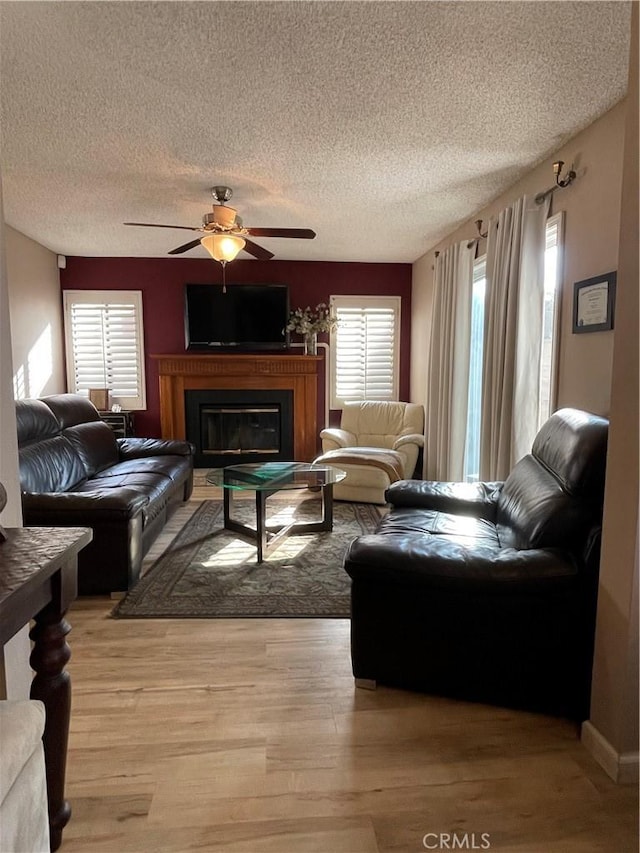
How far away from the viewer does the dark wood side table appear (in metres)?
1.21

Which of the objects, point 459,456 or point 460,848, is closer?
point 460,848

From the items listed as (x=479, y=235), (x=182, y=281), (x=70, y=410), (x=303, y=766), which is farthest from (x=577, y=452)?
(x=182, y=281)

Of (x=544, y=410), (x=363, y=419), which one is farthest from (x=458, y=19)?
(x=363, y=419)

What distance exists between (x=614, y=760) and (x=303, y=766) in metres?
1.01

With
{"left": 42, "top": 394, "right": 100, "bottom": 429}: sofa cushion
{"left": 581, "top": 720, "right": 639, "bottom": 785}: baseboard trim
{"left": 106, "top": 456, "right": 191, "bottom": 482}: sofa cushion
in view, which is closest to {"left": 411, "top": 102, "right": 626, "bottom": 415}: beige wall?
{"left": 581, "top": 720, "right": 639, "bottom": 785}: baseboard trim

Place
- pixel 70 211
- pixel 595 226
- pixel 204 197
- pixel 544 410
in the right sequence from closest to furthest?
pixel 595 226
pixel 544 410
pixel 204 197
pixel 70 211

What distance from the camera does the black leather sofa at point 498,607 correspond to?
1.82 metres

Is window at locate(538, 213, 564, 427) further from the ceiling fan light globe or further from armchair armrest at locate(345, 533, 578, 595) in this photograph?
the ceiling fan light globe

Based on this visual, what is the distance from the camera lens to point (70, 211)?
4.09m

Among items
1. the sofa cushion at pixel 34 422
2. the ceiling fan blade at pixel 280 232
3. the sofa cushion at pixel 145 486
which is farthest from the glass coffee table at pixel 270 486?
the ceiling fan blade at pixel 280 232

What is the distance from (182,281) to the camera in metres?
5.98

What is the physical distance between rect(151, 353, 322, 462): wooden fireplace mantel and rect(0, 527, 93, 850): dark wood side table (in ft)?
15.0

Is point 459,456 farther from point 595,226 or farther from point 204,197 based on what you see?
point 204,197

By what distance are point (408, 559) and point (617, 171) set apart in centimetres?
210
